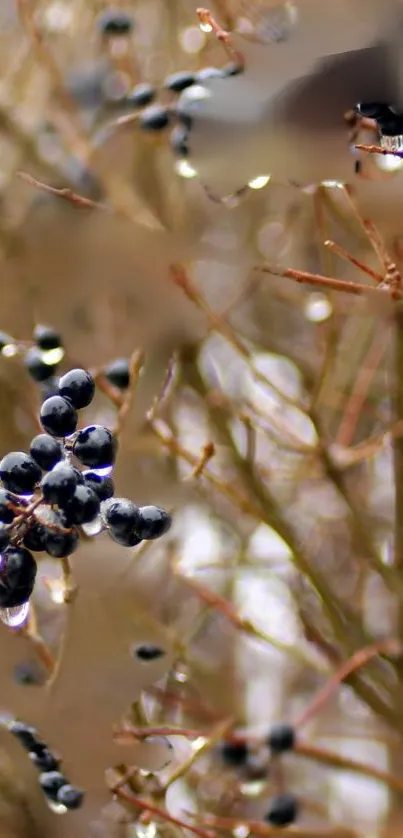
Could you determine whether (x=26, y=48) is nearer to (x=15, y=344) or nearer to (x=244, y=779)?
(x=15, y=344)

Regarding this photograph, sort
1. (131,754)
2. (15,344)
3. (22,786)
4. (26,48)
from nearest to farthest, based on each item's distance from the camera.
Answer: (131,754)
(15,344)
(22,786)
(26,48)

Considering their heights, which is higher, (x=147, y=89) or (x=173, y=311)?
(x=147, y=89)

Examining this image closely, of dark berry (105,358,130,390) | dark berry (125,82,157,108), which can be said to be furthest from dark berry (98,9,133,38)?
dark berry (105,358,130,390)

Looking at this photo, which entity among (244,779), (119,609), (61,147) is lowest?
(244,779)

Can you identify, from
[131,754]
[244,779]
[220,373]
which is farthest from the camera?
[220,373]

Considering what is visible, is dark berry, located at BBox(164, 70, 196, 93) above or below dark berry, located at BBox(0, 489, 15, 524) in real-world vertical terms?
above

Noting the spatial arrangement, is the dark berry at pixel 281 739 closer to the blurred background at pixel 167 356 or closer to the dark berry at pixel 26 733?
the blurred background at pixel 167 356

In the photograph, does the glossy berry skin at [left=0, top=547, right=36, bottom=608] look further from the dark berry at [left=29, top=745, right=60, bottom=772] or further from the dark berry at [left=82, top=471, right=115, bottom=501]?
the dark berry at [left=29, top=745, right=60, bottom=772]

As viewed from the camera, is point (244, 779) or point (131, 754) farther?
point (244, 779)

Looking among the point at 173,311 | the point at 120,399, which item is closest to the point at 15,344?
the point at 120,399
